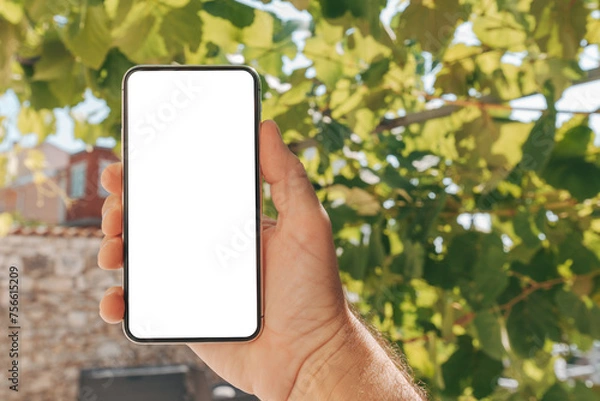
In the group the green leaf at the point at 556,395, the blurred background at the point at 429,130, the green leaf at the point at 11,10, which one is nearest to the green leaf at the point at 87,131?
the blurred background at the point at 429,130

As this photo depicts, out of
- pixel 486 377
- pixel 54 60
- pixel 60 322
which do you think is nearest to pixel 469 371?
pixel 486 377

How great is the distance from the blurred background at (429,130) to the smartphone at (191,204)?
0.08 metres

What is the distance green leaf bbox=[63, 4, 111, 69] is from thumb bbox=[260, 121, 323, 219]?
201mm

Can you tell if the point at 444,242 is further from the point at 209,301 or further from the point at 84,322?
the point at 84,322

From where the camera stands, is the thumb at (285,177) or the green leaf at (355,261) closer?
the thumb at (285,177)

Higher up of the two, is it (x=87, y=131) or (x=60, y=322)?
(x=87, y=131)

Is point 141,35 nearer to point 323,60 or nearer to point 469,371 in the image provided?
point 323,60

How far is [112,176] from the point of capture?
507mm

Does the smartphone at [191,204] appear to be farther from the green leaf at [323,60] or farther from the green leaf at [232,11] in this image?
the green leaf at [323,60]

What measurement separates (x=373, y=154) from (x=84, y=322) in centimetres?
355

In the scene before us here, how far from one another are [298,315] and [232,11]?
0.96ft

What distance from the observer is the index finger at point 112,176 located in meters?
0.51

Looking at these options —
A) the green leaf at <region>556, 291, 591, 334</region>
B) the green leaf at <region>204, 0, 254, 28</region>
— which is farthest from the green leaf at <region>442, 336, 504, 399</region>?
the green leaf at <region>204, 0, 254, 28</region>

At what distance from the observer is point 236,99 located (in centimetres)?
52
